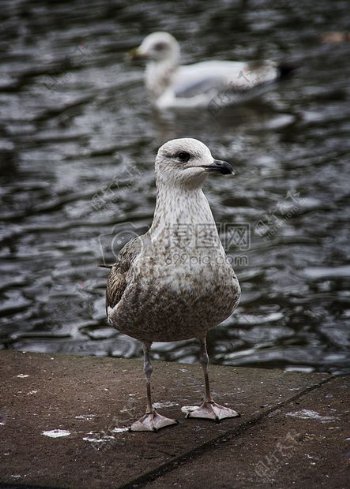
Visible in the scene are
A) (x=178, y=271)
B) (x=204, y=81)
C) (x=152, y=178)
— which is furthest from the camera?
(x=204, y=81)

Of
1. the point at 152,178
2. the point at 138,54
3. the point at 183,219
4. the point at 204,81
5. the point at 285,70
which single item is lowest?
the point at 183,219

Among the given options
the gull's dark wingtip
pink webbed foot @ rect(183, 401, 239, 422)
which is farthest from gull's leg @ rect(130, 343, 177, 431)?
the gull's dark wingtip

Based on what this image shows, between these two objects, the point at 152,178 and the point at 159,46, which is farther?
the point at 159,46

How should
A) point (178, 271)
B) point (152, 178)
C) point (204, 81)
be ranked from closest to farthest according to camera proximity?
point (178, 271) → point (152, 178) → point (204, 81)

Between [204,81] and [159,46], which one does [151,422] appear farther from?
[159,46]

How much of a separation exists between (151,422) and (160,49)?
1051 centimetres

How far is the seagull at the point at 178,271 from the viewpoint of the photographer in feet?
15.5

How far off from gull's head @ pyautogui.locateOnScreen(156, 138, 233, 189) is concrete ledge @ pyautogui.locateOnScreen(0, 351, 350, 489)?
3.85 feet

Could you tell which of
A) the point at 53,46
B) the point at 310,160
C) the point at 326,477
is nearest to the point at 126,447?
the point at 326,477

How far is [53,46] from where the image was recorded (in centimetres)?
1733

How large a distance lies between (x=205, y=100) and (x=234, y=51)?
235 centimetres

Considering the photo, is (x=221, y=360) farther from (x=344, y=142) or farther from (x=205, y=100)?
→ (x=205, y=100)

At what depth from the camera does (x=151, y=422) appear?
493 centimetres

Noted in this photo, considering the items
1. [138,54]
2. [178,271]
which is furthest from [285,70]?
[178,271]
